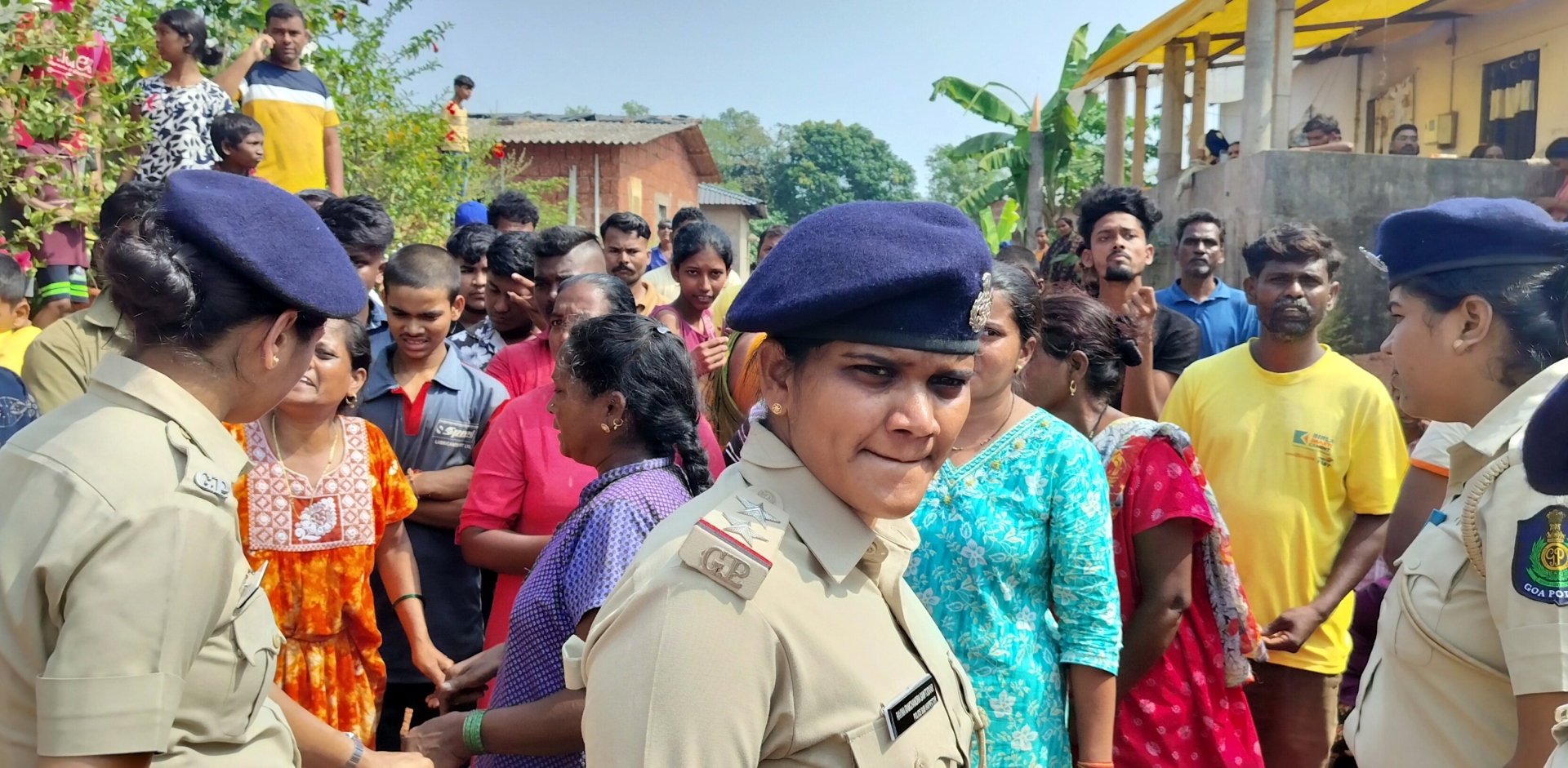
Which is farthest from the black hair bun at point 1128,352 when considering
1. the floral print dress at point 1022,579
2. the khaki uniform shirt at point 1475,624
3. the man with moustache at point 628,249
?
the man with moustache at point 628,249

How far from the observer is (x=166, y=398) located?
5.96 feet

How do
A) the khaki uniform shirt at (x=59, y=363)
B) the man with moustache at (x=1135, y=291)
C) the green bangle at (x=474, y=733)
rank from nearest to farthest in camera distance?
the green bangle at (x=474, y=733) < the khaki uniform shirt at (x=59, y=363) < the man with moustache at (x=1135, y=291)

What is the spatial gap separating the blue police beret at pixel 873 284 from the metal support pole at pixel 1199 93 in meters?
13.1

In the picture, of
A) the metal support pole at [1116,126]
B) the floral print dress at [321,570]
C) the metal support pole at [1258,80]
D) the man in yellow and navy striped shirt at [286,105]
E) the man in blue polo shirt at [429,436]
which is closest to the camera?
the floral print dress at [321,570]

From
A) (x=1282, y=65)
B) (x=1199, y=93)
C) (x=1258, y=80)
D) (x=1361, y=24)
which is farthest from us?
(x=1361, y=24)

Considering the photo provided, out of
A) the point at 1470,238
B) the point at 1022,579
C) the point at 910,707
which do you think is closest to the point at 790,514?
the point at 910,707

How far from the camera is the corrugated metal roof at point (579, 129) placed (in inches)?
996

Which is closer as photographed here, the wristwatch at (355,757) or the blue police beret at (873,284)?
the blue police beret at (873,284)

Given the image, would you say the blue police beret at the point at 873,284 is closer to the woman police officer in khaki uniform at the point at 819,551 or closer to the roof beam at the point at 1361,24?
the woman police officer in khaki uniform at the point at 819,551

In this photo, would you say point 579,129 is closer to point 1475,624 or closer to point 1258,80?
point 1258,80

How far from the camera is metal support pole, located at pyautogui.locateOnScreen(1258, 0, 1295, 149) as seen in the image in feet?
35.7

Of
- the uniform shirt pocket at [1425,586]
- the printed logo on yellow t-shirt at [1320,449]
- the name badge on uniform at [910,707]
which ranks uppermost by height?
the name badge on uniform at [910,707]

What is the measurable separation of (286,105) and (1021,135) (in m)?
13.5

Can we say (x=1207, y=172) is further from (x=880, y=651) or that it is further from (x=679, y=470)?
(x=880, y=651)
